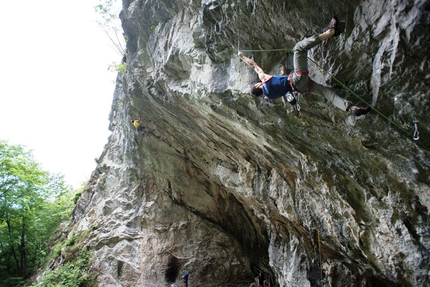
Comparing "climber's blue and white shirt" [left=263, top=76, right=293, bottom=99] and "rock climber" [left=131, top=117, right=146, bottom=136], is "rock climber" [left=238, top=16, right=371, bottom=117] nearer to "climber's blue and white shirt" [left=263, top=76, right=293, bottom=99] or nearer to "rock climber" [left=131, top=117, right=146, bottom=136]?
"climber's blue and white shirt" [left=263, top=76, right=293, bottom=99]

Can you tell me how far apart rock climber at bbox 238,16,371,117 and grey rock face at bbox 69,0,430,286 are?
0.32 metres

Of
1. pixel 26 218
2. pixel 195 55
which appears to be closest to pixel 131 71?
pixel 195 55

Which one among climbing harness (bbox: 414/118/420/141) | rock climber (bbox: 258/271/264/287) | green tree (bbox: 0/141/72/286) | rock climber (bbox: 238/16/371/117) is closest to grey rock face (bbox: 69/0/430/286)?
climbing harness (bbox: 414/118/420/141)

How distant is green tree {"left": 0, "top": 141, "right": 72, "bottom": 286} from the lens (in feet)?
49.4

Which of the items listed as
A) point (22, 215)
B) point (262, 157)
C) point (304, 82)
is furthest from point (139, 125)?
point (22, 215)

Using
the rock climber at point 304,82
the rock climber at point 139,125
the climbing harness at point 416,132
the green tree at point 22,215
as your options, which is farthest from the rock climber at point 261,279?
the green tree at point 22,215

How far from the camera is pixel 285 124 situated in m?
5.68

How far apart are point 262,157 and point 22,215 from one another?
Result: 47.1 feet

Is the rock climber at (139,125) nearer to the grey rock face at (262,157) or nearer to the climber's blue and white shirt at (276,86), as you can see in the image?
the grey rock face at (262,157)

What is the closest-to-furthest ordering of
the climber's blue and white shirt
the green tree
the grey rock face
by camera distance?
1. the grey rock face
2. the climber's blue and white shirt
3. the green tree

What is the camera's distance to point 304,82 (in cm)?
397

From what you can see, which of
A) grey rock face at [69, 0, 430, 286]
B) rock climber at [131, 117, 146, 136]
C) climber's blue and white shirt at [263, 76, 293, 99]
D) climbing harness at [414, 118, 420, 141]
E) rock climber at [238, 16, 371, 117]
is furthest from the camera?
rock climber at [131, 117, 146, 136]

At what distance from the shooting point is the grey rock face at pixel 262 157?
3891 mm

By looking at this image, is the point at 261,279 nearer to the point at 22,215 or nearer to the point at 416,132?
the point at 416,132
